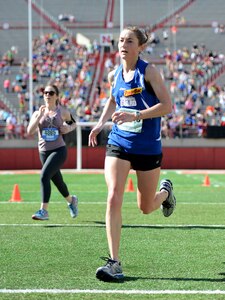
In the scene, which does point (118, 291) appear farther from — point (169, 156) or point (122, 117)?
point (169, 156)

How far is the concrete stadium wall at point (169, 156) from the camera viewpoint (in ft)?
101

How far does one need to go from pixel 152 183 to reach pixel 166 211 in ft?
4.55

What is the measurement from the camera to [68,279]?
643 cm

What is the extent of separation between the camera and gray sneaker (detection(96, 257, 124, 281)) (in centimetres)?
638

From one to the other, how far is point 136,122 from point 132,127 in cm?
5

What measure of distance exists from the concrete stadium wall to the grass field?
1659cm

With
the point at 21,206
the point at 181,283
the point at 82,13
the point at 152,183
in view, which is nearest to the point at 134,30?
the point at 152,183

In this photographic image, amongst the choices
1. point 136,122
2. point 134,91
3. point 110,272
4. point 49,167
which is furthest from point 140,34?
point 49,167

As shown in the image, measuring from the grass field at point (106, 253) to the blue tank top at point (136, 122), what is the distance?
1047 millimetres

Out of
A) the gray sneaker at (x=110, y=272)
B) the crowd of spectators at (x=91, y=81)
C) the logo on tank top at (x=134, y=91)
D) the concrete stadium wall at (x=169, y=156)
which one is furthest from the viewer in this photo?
the crowd of spectators at (x=91, y=81)

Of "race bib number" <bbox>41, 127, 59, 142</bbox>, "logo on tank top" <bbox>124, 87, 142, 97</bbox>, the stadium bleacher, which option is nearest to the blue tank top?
"logo on tank top" <bbox>124, 87, 142, 97</bbox>

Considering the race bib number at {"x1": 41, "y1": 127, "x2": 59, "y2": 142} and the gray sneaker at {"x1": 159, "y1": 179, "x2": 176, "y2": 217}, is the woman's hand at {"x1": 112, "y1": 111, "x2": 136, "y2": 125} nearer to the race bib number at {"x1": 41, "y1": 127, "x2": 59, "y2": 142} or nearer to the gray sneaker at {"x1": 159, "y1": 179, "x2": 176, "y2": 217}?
the gray sneaker at {"x1": 159, "y1": 179, "x2": 176, "y2": 217}

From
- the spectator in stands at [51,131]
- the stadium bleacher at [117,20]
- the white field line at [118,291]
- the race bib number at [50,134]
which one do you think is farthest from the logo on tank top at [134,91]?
the stadium bleacher at [117,20]

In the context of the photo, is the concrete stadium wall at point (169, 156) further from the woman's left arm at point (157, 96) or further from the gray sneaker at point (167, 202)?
the woman's left arm at point (157, 96)
